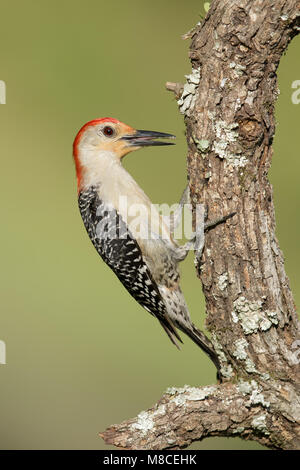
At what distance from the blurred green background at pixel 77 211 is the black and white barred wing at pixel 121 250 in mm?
2077

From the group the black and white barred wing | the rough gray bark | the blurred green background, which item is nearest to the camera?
the rough gray bark

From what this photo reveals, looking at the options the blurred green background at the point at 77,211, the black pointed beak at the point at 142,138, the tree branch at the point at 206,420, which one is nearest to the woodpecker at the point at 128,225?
the black pointed beak at the point at 142,138

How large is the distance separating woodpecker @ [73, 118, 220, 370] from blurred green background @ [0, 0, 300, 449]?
1976mm

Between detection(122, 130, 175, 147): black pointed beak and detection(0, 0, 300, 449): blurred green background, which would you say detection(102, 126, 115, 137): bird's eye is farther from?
detection(0, 0, 300, 449): blurred green background

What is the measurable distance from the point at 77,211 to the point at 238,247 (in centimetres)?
474

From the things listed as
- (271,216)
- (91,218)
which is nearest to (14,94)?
(91,218)

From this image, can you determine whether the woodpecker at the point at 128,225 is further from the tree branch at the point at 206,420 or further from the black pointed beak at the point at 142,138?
the tree branch at the point at 206,420

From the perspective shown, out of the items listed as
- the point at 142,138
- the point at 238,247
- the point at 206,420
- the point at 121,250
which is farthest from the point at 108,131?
the point at 206,420

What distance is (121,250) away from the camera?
409 cm

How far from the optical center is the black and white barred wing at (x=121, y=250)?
4086 mm

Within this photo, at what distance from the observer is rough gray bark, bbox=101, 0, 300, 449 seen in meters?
2.93

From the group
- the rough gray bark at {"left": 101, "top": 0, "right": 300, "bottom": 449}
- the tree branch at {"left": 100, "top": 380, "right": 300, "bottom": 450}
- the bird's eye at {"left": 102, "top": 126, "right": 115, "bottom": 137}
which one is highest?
the bird's eye at {"left": 102, "top": 126, "right": 115, "bottom": 137}

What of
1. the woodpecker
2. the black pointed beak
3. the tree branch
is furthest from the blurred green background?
the black pointed beak
